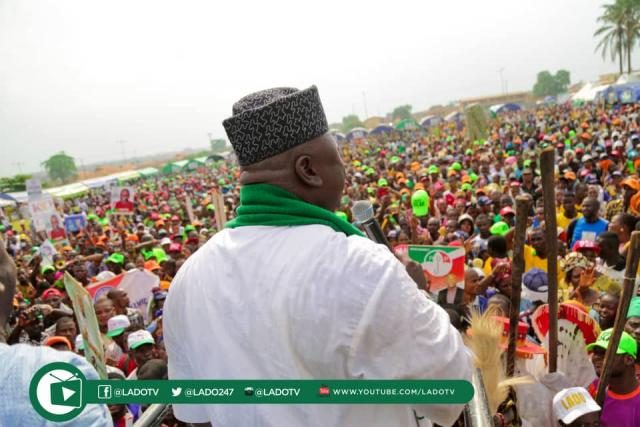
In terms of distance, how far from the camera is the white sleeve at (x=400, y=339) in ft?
3.32

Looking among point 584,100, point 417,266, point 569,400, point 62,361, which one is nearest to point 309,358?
point 62,361

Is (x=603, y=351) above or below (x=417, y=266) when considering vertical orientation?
below

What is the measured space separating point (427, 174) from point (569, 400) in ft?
39.3

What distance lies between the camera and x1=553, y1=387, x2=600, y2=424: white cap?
211 centimetres

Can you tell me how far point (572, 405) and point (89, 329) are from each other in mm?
2427

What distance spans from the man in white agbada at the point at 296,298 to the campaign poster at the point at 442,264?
2849 mm

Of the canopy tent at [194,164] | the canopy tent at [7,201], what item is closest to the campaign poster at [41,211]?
the canopy tent at [7,201]

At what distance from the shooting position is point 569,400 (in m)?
2.14

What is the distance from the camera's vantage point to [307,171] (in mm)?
1250

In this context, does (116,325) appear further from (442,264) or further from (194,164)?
(194,164)

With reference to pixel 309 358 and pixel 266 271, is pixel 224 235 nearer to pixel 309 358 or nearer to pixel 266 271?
pixel 266 271

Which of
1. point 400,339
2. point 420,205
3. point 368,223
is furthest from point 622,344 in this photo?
point 420,205

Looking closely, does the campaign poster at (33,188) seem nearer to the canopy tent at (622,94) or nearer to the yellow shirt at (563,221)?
the yellow shirt at (563,221)

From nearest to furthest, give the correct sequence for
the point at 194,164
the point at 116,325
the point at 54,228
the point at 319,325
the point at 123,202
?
the point at 319,325, the point at 116,325, the point at 54,228, the point at 123,202, the point at 194,164
